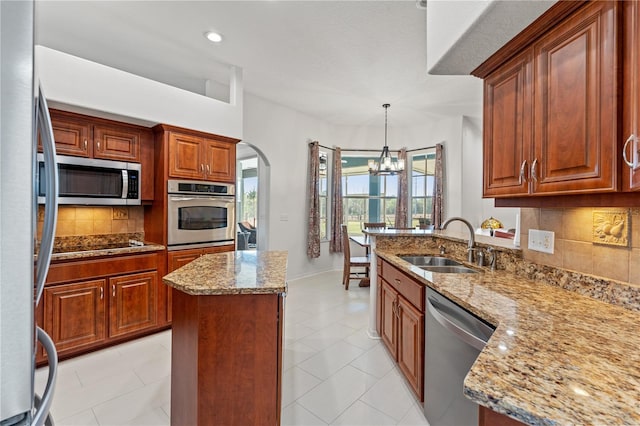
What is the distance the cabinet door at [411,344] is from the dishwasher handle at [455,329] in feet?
0.66

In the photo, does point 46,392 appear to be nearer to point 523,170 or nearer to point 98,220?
point 523,170

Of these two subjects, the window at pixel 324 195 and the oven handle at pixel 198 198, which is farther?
the window at pixel 324 195

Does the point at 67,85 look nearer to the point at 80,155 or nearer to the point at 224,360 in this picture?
the point at 80,155

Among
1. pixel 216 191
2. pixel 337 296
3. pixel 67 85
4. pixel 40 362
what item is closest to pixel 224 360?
pixel 40 362

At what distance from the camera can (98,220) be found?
317 centimetres

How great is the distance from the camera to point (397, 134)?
6.46m

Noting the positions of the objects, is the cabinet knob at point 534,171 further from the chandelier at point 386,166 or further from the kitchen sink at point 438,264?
the chandelier at point 386,166

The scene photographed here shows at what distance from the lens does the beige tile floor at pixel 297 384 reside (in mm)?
1898

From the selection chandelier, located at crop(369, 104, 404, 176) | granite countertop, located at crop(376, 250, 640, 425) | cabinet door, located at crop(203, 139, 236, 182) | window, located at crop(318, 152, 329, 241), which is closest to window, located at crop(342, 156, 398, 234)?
window, located at crop(318, 152, 329, 241)

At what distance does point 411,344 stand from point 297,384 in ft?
2.93

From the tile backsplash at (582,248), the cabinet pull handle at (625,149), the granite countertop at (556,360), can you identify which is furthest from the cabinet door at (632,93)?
the granite countertop at (556,360)

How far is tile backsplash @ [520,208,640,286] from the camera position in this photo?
1.27 metres

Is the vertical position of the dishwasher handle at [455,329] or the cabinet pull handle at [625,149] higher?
the cabinet pull handle at [625,149]

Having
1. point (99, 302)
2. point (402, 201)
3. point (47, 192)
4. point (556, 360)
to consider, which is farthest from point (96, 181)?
point (402, 201)
